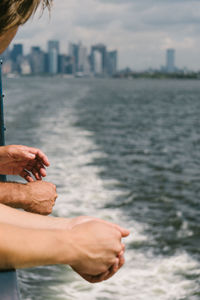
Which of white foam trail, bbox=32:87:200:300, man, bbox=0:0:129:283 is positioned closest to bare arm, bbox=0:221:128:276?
man, bbox=0:0:129:283

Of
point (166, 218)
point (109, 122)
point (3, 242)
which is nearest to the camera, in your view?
point (3, 242)

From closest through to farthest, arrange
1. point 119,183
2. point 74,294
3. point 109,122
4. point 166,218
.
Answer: point 74,294 → point 166,218 → point 119,183 → point 109,122

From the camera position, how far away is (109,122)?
2298cm

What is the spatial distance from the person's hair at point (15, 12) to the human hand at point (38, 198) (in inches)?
43.8

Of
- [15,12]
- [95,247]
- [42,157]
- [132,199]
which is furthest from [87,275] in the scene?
[132,199]

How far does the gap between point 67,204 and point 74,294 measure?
124 inches

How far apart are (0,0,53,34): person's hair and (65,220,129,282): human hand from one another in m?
0.78

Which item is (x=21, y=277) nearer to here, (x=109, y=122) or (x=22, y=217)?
(x=22, y=217)

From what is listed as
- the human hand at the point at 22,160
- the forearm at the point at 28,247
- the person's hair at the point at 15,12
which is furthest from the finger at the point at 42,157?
the forearm at the point at 28,247

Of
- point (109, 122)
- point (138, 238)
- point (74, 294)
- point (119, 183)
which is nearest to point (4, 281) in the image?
point (74, 294)

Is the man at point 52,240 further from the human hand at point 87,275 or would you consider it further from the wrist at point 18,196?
the wrist at point 18,196

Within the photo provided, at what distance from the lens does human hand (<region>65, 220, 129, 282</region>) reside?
1.50m

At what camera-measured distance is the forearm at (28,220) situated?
180cm

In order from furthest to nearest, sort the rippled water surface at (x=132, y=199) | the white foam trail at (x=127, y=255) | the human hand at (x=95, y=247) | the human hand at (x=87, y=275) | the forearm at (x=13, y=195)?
1. the rippled water surface at (x=132, y=199)
2. the white foam trail at (x=127, y=255)
3. the forearm at (x=13, y=195)
4. the human hand at (x=87, y=275)
5. the human hand at (x=95, y=247)
